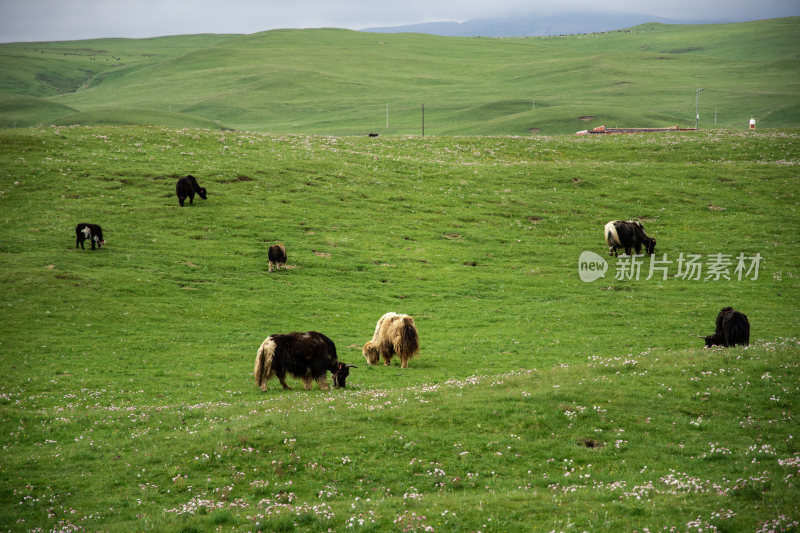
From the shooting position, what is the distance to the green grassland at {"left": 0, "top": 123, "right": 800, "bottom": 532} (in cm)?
1136

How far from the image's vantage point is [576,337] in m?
26.8

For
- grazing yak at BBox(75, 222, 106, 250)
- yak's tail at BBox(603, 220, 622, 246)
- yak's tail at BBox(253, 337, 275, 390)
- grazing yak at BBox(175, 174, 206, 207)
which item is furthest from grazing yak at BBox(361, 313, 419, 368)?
grazing yak at BBox(175, 174, 206, 207)

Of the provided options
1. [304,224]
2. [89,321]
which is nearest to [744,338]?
[89,321]

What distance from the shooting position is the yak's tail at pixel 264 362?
18969 mm

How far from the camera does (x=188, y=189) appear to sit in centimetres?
4594

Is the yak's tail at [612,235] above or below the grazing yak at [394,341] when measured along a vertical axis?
above

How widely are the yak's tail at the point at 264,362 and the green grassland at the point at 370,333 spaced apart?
58 cm

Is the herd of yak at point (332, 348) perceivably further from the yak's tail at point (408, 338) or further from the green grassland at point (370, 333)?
the green grassland at point (370, 333)

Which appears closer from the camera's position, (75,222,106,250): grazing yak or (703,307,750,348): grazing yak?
(703,307,750,348): grazing yak

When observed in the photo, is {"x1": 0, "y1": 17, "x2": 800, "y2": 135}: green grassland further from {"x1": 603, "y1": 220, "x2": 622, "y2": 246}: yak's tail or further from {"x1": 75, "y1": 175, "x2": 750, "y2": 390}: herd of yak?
{"x1": 75, "y1": 175, "x2": 750, "y2": 390}: herd of yak

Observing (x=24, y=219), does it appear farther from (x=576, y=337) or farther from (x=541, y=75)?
(x=541, y=75)

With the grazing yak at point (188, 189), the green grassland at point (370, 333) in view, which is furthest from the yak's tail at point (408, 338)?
the grazing yak at point (188, 189)

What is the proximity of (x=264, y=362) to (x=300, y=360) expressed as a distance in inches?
47.2

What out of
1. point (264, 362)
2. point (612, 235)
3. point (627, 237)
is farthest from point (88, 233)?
point (627, 237)
